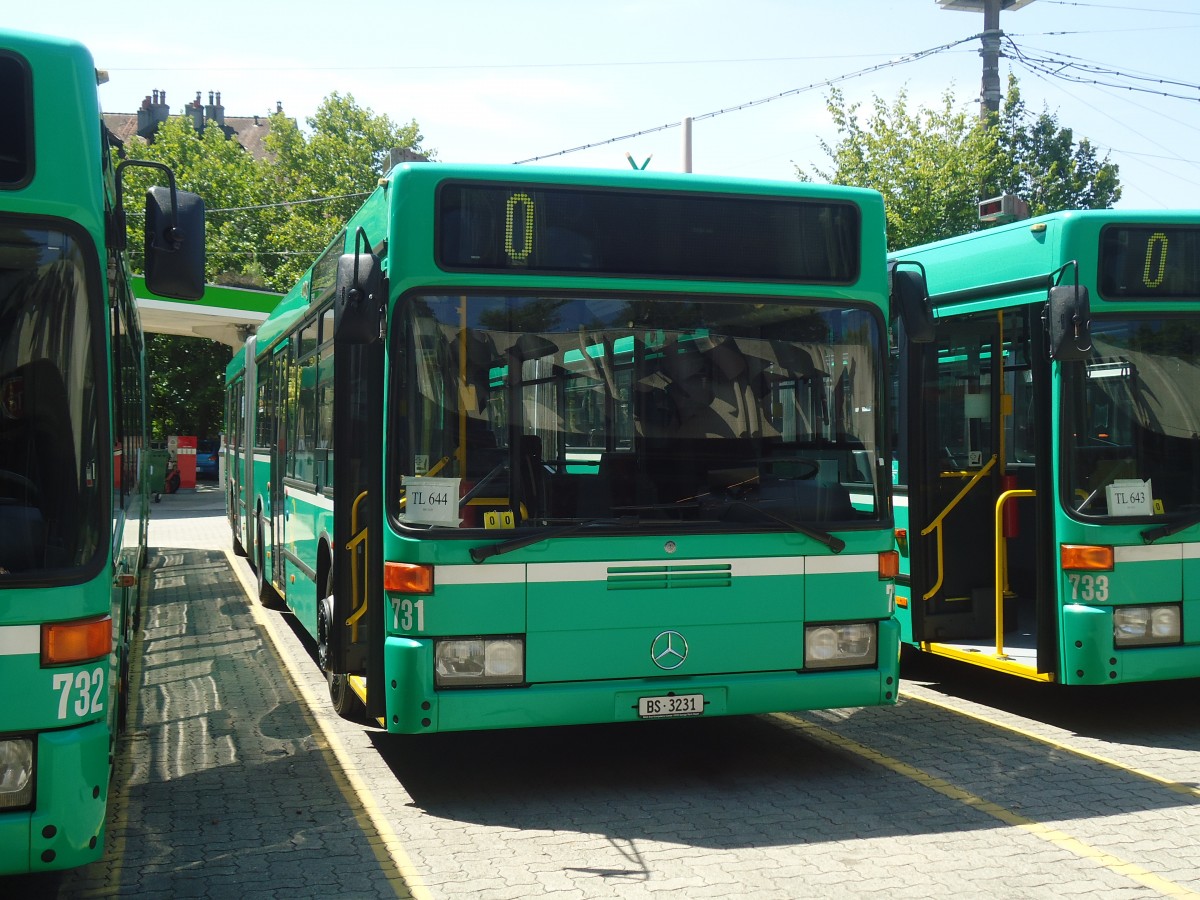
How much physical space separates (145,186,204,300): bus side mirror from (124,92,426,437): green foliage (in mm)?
42007

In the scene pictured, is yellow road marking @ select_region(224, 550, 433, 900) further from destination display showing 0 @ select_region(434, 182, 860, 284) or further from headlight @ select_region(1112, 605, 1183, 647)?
headlight @ select_region(1112, 605, 1183, 647)

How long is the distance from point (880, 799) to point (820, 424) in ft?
5.74

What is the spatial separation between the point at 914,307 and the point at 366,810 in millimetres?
3591

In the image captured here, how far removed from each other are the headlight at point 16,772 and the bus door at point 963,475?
5942mm

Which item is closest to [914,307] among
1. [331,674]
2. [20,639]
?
[331,674]

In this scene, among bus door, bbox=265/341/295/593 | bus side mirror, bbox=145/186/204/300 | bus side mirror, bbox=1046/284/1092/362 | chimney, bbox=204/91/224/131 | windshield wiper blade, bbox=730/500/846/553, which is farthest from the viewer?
chimney, bbox=204/91/224/131

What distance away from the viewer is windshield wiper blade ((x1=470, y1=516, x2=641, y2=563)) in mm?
6008

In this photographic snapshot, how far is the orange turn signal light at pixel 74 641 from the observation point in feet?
A: 14.5

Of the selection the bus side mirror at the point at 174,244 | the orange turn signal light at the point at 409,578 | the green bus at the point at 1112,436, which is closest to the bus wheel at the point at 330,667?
the orange turn signal light at the point at 409,578

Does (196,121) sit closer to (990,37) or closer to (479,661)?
(990,37)

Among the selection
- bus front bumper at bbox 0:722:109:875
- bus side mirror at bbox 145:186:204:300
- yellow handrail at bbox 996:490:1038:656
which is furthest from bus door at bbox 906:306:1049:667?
bus front bumper at bbox 0:722:109:875

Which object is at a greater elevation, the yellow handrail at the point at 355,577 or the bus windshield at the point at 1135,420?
the bus windshield at the point at 1135,420

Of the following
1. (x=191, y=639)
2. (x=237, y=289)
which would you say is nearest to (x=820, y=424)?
(x=191, y=639)

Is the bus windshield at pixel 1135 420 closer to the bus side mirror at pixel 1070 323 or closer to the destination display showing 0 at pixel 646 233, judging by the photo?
the bus side mirror at pixel 1070 323
